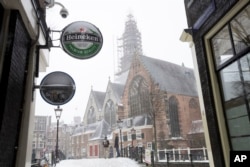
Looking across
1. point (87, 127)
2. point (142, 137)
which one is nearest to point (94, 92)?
point (87, 127)

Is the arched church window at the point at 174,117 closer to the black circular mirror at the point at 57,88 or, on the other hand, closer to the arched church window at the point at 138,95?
the arched church window at the point at 138,95

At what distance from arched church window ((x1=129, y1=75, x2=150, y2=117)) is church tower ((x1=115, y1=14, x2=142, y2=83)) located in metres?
30.4

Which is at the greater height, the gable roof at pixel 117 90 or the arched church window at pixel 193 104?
the gable roof at pixel 117 90

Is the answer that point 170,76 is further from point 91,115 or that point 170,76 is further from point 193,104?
point 91,115

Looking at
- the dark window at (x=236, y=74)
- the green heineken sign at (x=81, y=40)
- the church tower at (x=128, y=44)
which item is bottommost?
the dark window at (x=236, y=74)

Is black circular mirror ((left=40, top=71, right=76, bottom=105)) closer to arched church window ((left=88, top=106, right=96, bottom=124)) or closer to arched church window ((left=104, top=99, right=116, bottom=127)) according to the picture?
arched church window ((left=104, top=99, right=116, bottom=127))

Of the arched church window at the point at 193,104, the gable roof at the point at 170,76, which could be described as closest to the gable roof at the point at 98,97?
the gable roof at the point at 170,76

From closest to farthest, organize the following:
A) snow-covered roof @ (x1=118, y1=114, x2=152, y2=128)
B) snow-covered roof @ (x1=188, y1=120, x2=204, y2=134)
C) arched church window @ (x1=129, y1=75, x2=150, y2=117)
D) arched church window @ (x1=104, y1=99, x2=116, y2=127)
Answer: snow-covered roof @ (x1=188, y1=120, x2=204, y2=134), snow-covered roof @ (x1=118, y1=114, x2=152, y2=128), arched church window @ (x1=129, y1=75, x2=150, y2=117), arched church window @ (x1=104, y1=99, x2=116, y2=127)

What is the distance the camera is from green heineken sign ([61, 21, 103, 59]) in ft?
17.2

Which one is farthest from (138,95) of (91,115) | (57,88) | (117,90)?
(57,88)

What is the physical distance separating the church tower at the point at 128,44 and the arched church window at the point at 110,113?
863 inches

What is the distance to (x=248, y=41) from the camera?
3.81 metres

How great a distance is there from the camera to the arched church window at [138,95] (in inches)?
1620

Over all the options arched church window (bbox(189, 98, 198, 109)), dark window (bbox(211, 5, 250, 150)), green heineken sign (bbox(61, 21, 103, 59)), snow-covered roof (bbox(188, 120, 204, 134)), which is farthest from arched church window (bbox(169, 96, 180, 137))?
dark window (bbox(211, 5, 250, 150))
